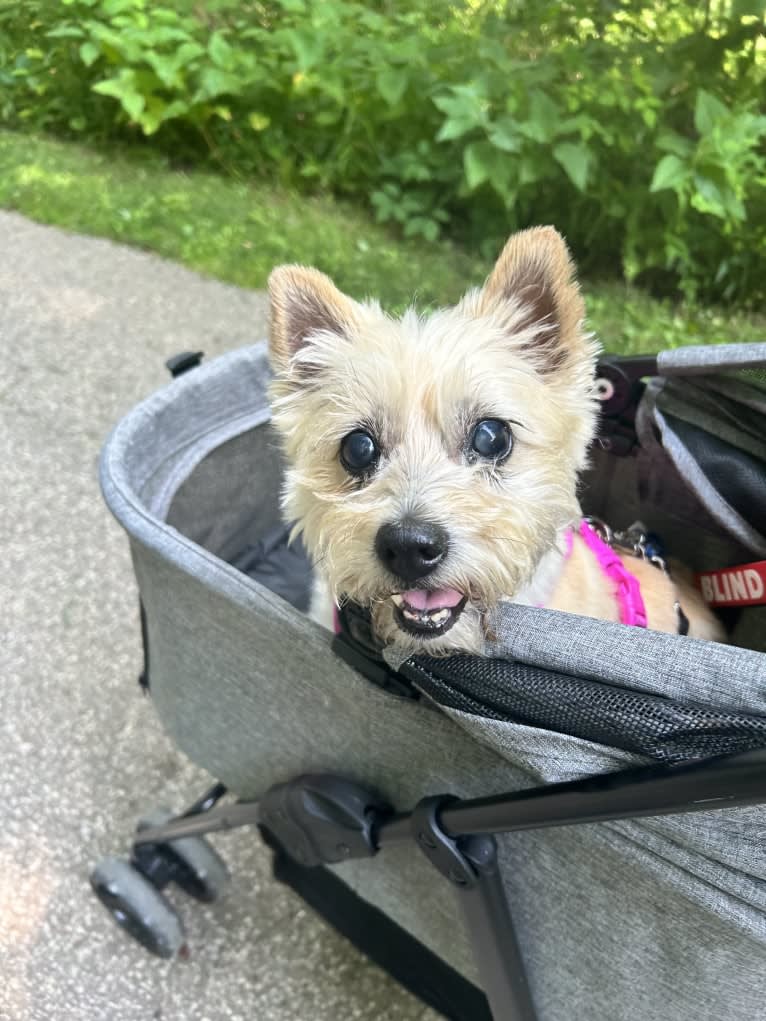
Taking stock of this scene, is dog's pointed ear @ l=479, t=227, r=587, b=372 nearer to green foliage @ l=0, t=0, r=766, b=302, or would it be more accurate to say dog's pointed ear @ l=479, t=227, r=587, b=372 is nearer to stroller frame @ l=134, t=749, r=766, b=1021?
stroller frame @ l=134, t=749, r=766, b=1021

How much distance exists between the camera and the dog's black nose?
1.09m

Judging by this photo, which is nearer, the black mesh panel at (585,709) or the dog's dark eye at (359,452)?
the black mesh panel at (585,709)

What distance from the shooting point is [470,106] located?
3.67 m

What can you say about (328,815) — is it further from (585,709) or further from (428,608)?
(585,709)

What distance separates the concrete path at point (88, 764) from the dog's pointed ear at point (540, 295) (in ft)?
4.58

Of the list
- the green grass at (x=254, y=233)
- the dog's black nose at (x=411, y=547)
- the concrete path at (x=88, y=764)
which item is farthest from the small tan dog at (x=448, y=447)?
the green grass at (x=254, y=233)

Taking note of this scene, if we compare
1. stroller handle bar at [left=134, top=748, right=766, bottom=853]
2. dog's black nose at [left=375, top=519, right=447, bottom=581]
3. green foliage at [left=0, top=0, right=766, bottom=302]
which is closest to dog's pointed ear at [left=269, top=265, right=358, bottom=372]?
dog's black nose at [left=375, top=519, right=447, bottom=581]

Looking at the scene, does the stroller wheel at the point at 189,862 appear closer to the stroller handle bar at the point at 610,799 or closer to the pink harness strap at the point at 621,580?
the stroller handle bar at the point at 610,799

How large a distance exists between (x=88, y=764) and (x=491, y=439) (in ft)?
5.03

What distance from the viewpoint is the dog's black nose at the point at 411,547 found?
1.09m

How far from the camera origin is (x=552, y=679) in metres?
0.87

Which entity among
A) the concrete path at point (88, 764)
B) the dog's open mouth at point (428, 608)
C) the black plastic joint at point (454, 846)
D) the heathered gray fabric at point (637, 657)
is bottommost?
the concrete path at point (88, 764)

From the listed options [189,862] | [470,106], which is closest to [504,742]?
[189,862]

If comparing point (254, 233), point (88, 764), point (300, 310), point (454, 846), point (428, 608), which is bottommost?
point (88, 764)
